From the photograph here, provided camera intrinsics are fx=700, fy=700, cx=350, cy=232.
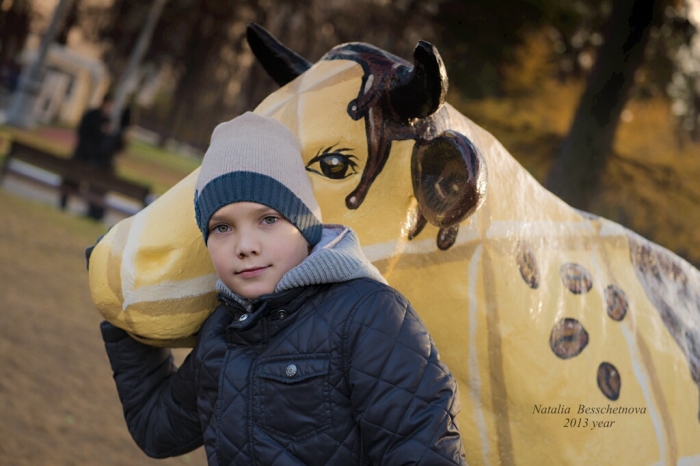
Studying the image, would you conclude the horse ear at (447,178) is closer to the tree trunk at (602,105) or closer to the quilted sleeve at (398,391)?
the quilted sleeve at (398,391)

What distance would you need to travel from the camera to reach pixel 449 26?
29.3 ft

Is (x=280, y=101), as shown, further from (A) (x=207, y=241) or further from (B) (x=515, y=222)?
(B) (x=515, y=222)

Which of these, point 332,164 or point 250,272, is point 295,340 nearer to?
point 250,272

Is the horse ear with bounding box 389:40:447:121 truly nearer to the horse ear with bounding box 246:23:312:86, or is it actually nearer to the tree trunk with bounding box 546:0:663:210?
the horse ear with bounding box 246:23:312:86

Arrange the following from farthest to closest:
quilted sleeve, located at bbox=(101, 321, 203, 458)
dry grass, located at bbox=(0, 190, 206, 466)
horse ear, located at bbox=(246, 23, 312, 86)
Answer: dry grass, located at bbox=(0, 190, 206, 466), horse ear, located at bbox=(246, 23, 312, 86), quilted sleeve, located at bbox=(101, 321, 203, 458)

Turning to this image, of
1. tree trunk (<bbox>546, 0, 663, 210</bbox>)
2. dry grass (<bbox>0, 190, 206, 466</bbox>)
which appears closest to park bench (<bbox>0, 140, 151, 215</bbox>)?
dry grass (<bbox>0, 190, 206, 466</bbox>)

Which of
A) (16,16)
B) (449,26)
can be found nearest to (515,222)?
(449,26)

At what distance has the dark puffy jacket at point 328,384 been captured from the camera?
1493 millimetres

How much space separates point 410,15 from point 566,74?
6012 mm

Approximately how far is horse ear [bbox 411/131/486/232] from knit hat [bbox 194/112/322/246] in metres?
0.28

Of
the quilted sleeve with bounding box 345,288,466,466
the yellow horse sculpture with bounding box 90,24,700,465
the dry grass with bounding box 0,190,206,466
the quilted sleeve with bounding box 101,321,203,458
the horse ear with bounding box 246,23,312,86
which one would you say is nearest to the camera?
the quilted sleeve with bounding box 345,288,466,466

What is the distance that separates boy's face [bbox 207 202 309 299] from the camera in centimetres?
165

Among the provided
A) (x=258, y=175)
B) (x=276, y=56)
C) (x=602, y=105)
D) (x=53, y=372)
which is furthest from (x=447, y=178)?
(x=602, y=105)

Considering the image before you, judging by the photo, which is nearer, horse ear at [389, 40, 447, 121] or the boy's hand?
horse ear at [389, 40, 447, 121]
